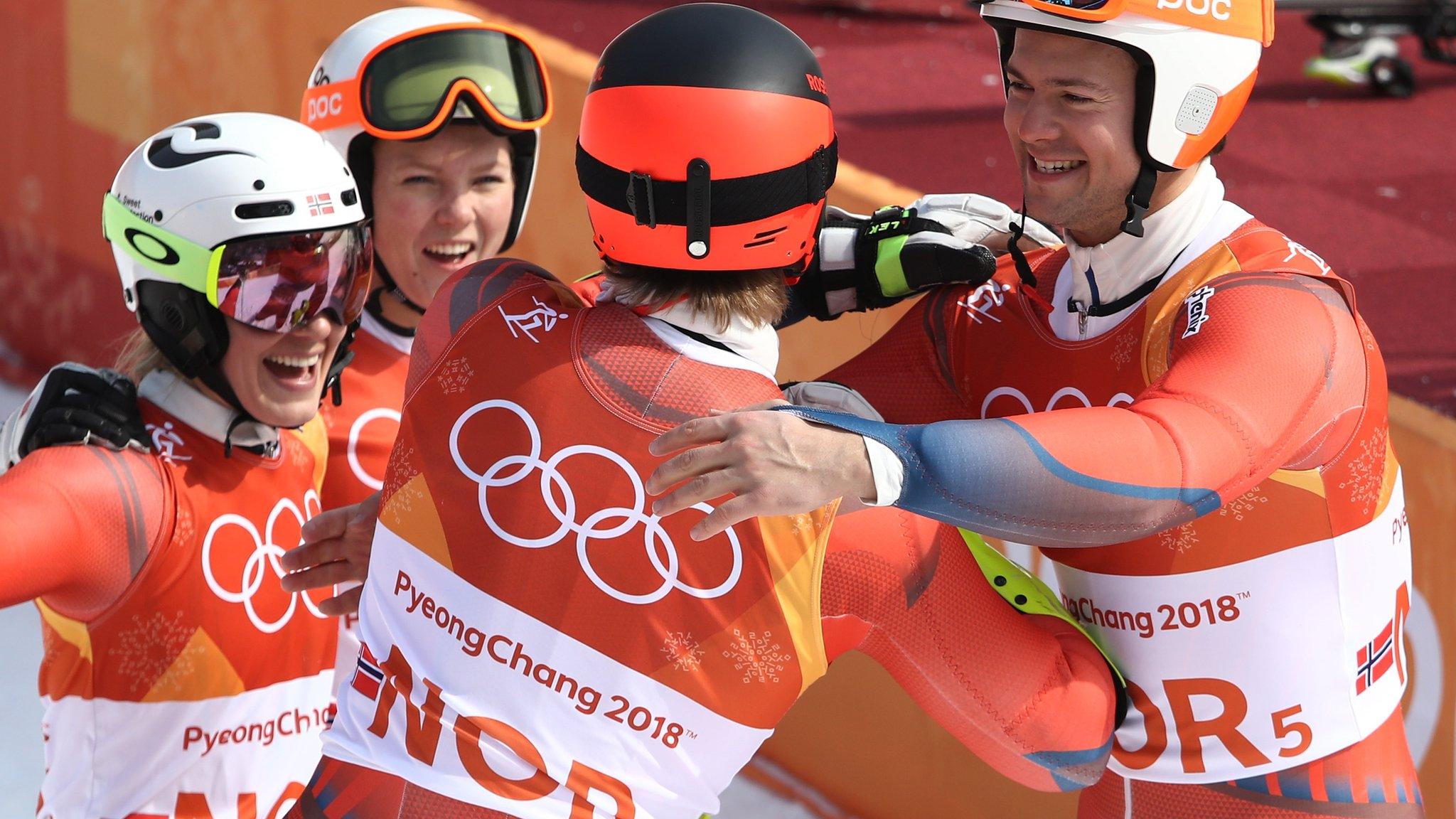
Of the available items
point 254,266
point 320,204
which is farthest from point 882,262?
point 254,266

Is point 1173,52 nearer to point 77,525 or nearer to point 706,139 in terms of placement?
point 706,139

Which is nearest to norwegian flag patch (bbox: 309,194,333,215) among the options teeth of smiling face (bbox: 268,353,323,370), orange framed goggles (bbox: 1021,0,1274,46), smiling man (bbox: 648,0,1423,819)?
teeth of smiling face (bbox: 268,353,323,370)

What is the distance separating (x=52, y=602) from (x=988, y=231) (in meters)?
1.87

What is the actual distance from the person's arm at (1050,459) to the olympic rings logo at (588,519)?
23 centimetres

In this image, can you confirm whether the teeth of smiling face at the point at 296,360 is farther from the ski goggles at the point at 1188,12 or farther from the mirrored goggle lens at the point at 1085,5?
the mirrored goggle lens at the point at 1085,5

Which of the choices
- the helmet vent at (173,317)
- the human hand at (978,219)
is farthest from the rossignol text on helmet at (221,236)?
the human hand at (978,219)

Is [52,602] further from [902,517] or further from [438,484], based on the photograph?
[902,517]

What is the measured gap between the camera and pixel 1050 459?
1969mm

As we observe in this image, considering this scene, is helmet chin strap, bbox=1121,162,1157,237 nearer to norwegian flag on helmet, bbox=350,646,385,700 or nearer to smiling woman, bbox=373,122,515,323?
norwegian flag on helmet, bbox=350,646,385,700

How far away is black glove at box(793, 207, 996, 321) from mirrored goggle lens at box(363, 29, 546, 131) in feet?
3.49

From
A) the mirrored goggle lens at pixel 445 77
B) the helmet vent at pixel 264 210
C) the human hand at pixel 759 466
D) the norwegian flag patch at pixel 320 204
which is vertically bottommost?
the mirrored goggle lens at pixel 445 77

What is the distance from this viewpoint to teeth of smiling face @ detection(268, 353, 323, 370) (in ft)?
10.1

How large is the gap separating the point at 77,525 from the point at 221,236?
0.65m

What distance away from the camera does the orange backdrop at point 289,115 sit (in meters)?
3.87
